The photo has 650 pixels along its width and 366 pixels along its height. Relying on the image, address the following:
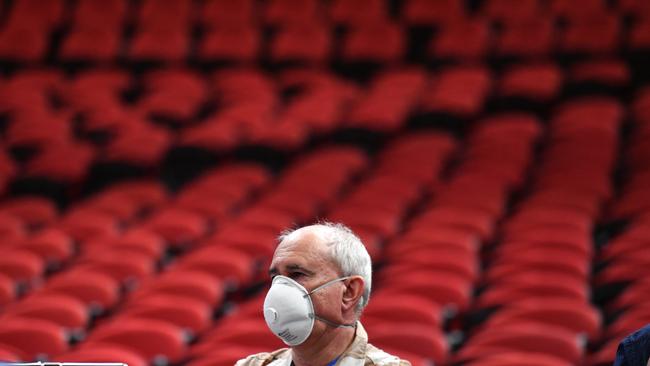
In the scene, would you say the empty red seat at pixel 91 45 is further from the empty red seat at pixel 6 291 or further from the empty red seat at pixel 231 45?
the empty red seat at pixel 6 291

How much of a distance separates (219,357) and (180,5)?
5432mm

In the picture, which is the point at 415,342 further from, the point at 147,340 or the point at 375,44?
the point at 375,44

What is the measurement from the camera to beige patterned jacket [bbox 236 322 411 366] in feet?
4.04

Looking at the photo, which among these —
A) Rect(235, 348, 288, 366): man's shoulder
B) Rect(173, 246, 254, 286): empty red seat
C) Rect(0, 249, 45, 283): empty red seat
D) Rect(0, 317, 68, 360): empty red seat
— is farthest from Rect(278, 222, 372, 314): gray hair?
Rect(0, 249, 45, 283): empty red seat

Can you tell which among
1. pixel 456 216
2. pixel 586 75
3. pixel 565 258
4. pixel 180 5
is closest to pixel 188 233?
pixel 456 216

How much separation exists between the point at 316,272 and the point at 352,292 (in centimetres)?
6

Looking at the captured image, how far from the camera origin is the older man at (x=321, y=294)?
126cm

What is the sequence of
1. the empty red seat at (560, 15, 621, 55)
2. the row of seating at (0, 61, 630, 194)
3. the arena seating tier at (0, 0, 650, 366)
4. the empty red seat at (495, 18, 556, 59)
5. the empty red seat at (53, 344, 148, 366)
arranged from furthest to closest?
the empty red seat at (495, 18, 556, 59) → the empty red seat at (560, 15, 621, 55) → the row of seating at (0, 61, 630, 194) → the arena seating tier at (0, 0, 650, 366) → the empty red seat at (53, 344, 148, 366)

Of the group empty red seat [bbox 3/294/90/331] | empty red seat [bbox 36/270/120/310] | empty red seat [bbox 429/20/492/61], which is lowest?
empty red seat [bbox 3/294/90/331]

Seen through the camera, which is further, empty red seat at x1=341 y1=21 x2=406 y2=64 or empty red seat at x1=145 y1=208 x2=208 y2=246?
empty red seat at x1=341 y1=21 x2=406 y2=64

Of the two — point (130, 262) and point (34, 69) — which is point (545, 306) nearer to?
point (130, 262)

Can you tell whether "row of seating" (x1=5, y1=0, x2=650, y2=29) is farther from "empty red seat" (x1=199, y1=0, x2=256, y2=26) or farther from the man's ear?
the man's ear

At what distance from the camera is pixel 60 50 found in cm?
670

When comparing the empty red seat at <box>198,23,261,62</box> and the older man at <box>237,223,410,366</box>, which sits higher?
the empty red seat at <box>198,23,261,62</box>
